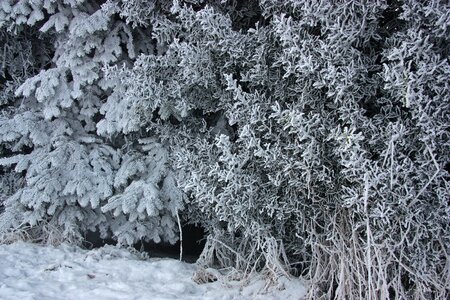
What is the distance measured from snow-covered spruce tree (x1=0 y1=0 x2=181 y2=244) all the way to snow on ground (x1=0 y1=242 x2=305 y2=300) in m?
0.24

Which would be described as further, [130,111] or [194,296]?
[130,111]

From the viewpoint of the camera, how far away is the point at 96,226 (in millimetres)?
3414

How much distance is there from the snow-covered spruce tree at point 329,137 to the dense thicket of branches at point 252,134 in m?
0.01

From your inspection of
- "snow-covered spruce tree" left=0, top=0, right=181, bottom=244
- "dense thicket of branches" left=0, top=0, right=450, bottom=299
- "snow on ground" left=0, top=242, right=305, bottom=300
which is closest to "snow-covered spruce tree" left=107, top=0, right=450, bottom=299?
"dense thicket of branches" left=0, top=0, right=450, bottom=299

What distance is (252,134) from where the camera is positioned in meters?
2.42

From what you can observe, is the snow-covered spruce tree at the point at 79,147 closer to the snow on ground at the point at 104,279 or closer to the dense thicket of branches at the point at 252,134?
the dense thicket of branches at the point at 252,134

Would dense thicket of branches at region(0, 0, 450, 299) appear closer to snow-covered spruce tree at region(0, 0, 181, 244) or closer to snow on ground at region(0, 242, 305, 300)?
snow-covered spruce tree at region(0, 0, 181, 244)

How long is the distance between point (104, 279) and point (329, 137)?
161 cm

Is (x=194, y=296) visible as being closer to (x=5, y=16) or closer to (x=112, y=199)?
(x=112, y=199)

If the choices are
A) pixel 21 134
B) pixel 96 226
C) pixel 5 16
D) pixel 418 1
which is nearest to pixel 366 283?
pixel 418 1

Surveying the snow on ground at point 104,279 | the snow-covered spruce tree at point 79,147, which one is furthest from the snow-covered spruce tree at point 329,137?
the snow-covered spruce tree at point 79,147

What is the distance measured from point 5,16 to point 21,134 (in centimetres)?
92

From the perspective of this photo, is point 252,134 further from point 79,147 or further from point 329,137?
point 79,147

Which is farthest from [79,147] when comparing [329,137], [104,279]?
[329,137]
